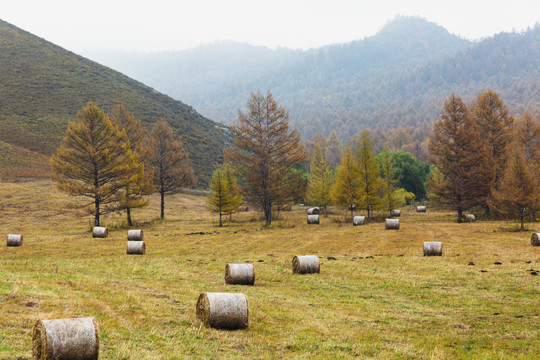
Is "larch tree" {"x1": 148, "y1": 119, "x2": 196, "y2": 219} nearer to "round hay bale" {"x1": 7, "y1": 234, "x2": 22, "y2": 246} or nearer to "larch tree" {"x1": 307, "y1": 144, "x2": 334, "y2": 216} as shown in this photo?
"larch tree" {"x1": 307, "y1": 144, "x2": 334, "y2": 216}

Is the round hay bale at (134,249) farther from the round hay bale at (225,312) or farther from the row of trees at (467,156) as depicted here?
the row of trees at (467,156)

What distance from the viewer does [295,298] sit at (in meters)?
13.7

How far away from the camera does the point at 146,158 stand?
53.2m

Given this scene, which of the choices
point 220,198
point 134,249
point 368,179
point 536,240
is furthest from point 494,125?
point 134,249

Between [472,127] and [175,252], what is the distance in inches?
1498

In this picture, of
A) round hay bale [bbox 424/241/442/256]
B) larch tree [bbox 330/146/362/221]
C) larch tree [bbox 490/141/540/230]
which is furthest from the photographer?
larch tree [bbox 330/146/362/221]

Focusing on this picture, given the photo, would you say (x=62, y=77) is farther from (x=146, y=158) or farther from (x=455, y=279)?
(x=455, y=279)

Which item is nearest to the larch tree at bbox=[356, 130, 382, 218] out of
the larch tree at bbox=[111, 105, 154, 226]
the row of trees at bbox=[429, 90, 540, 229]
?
the row of trees at bbox=[429, 90, 540, 229]

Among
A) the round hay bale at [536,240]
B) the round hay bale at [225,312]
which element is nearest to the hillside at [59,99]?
the round hay bale at [536,240]

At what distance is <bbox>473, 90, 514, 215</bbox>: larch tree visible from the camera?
2042 inches

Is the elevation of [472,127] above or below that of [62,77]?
below

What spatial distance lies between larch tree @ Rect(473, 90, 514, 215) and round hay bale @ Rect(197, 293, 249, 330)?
162 ft

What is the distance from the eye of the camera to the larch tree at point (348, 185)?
1945 inches

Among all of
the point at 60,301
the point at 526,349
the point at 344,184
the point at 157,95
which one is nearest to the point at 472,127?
the point at 344,184
